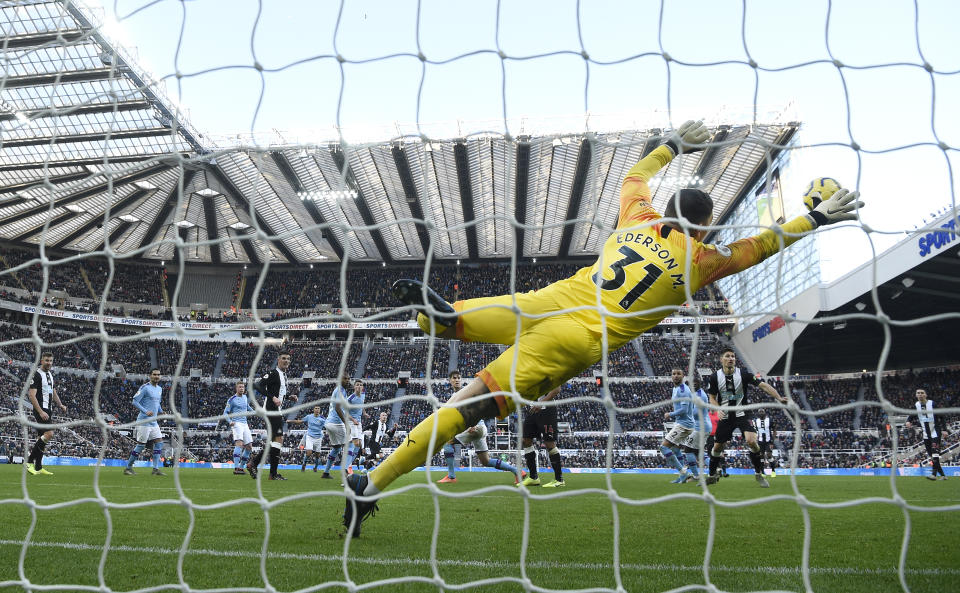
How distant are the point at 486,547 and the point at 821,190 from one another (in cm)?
261

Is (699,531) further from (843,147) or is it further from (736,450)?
(736,450)

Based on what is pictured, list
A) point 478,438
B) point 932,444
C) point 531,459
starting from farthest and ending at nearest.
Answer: point 932,444 < point 531,459 < point 478,438

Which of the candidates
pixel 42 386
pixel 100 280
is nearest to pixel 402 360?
pixel 100 280

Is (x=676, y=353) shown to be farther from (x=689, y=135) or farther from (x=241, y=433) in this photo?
(x=689, y=135)

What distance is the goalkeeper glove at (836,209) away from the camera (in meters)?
3.27

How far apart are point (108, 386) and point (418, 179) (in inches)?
747

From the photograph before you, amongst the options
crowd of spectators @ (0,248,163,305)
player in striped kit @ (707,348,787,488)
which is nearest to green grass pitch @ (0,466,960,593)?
player in striped kit @ (707,348,787,488)

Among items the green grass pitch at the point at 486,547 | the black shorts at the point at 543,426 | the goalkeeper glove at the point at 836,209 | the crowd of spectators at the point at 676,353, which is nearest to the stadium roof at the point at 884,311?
the crowd of spectators at the point at 676,353

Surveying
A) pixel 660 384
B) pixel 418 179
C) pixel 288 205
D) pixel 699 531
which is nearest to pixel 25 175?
pixel 288 205

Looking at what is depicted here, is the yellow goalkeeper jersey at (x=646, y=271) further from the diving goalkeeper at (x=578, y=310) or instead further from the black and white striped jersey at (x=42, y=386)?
the black and white striped jersey at (x=42, y=386)

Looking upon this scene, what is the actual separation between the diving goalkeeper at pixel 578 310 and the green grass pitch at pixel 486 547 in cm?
55

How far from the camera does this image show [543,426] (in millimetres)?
8805

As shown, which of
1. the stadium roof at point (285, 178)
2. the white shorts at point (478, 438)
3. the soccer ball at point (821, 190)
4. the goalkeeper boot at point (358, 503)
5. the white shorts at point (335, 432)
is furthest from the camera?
the stadium roof at point (285, 178)

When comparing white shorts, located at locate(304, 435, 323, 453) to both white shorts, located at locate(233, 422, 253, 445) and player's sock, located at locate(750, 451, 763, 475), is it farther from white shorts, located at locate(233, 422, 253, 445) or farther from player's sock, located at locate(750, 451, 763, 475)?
player's sock, located at locate(750, 451, 763, 475)
